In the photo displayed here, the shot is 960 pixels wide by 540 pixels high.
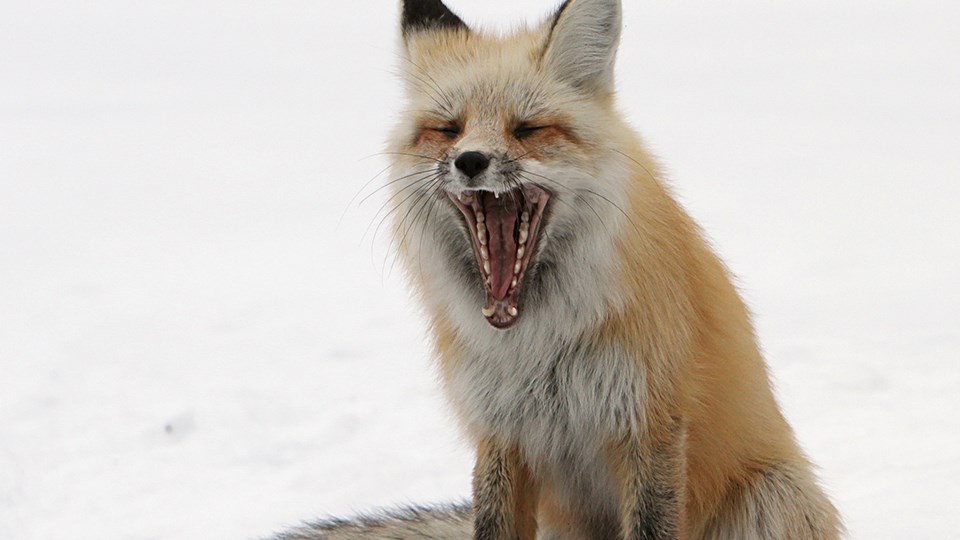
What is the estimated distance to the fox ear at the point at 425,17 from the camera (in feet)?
11.3

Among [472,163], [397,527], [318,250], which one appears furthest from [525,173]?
[318,250]

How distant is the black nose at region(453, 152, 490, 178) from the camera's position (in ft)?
9.18

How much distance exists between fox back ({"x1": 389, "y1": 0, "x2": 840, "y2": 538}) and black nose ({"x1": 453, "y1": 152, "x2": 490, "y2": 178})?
6 centimetres

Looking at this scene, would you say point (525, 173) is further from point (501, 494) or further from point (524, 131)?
point (501, 494)

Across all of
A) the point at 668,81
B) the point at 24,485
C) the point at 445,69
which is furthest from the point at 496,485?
the point at 668,81

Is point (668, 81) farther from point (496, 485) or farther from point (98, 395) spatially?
point (496, 485)

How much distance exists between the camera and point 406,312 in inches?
265

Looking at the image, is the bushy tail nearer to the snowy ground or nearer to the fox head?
the snowy ground

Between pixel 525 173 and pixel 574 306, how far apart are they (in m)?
0.48

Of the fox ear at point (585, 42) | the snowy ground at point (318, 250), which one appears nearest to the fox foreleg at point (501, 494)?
the snowy ground at point (318, 250)

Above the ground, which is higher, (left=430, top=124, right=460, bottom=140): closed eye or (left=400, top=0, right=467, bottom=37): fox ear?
(left=400, top=0, right=467, bottom=37): fox ear

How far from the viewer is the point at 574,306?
3.15m

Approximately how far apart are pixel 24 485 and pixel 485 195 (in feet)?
9.07

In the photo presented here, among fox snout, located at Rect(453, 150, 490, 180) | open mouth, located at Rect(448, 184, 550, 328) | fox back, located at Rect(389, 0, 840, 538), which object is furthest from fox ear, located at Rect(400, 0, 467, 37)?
fox snout, located at Rect(453, 150, 490, 180)
